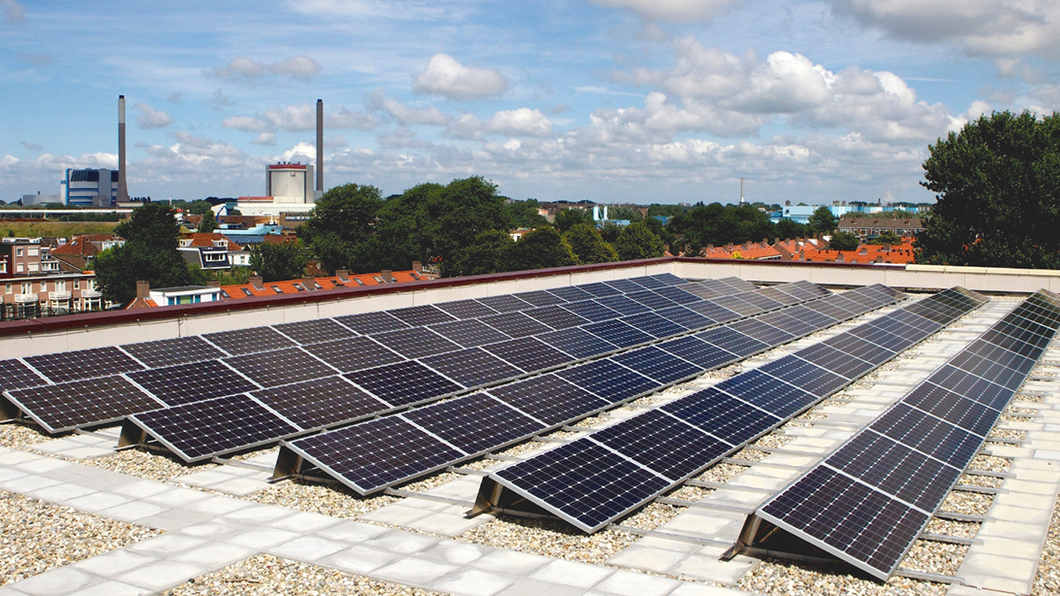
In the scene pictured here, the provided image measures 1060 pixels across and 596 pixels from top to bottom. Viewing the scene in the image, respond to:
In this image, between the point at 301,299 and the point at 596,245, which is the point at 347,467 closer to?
the point at 301,299

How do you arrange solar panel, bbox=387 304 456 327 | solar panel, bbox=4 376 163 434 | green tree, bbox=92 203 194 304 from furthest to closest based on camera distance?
green tree, bbox=92 203 194 304
solar panel, bbox=387 304 456 327
solar panel, bbox=4 376 163 434

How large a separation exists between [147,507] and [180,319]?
365 inches

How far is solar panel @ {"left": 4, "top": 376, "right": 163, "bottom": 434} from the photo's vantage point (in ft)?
48.3

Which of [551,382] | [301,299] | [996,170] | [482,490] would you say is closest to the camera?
[482,490]

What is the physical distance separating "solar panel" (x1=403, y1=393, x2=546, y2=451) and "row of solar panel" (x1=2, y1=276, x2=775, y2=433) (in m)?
1.58

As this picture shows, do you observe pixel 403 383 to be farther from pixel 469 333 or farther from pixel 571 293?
pixel 571 293

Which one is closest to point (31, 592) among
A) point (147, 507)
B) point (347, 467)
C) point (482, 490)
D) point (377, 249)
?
point (147, 507)

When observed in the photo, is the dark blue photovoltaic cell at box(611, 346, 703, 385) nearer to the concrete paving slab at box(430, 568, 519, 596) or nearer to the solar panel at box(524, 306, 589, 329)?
the solar panel at box(524, 306, 589, 329)

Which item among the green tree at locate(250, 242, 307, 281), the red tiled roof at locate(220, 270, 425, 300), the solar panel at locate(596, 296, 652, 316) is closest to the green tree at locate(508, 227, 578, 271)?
the red tiled roof at locate(220, 270, 425, 300)

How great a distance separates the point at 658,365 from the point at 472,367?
5032 mm

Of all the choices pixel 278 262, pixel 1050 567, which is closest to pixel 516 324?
pixel 1050 567

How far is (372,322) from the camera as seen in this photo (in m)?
21.7

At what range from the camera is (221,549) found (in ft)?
32.9

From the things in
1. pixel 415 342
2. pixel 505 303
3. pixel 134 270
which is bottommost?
pixel 134 270
